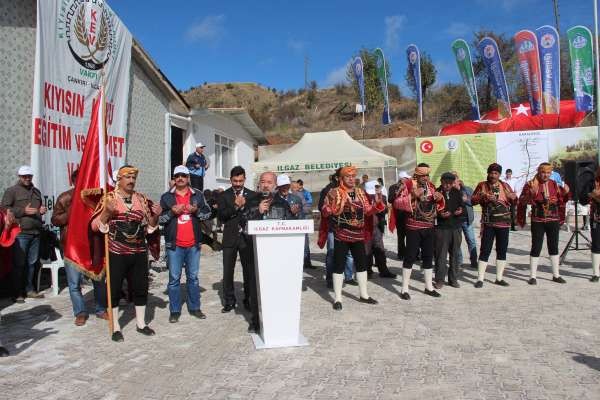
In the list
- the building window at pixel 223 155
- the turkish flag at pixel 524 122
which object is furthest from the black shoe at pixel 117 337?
the turkish flag at pixel 524 122

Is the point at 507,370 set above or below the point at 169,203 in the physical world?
below

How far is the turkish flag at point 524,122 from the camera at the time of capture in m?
21.5

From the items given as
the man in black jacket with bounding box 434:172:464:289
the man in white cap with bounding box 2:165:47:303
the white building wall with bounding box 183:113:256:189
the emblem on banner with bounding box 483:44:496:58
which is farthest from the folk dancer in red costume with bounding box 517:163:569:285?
the emblem on banner with bounding box 483:44:496:58

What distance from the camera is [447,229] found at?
802 centimetres

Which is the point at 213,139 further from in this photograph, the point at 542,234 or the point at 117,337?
the point at 117,337

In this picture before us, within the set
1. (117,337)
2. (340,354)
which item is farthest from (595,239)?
(117,337)

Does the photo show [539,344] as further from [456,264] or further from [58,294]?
[58,294]

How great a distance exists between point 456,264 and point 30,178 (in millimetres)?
6713

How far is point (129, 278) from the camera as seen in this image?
5652mm

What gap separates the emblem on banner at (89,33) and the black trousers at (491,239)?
7.22 metres

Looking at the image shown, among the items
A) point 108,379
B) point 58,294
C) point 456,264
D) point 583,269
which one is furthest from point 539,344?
point 58,294

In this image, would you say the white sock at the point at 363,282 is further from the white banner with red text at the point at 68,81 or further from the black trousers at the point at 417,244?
the white banner with red text at the point at 68,81

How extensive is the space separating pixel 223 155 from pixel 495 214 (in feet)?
39.6

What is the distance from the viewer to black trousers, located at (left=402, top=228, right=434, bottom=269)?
7.29m
